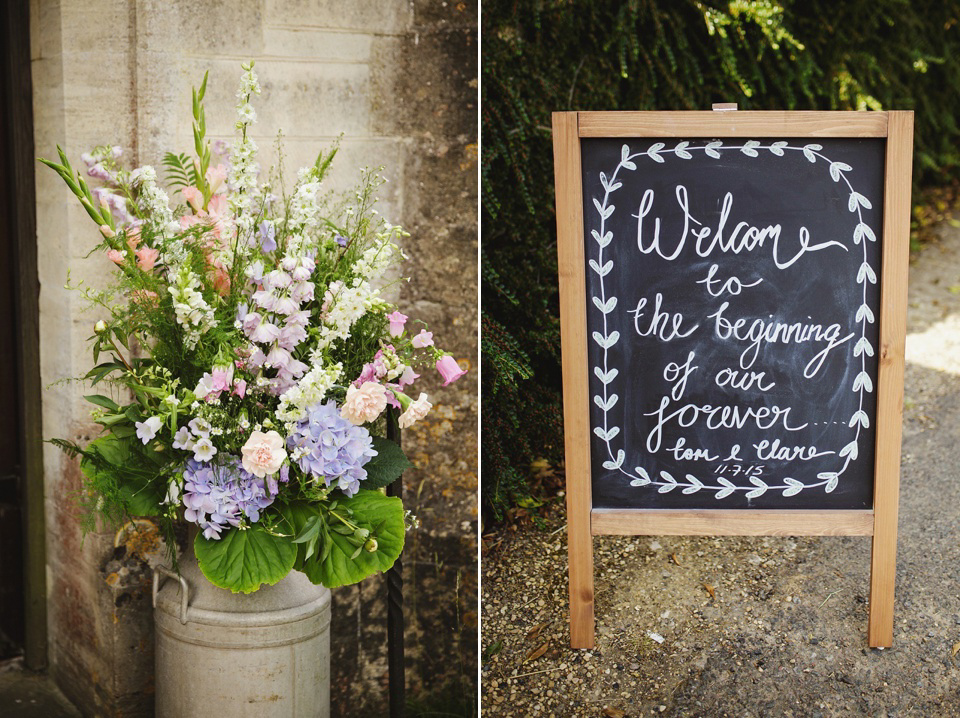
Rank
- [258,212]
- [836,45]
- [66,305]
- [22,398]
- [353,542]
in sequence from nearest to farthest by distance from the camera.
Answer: [353,542], [258,212], [66,305], [22,398], [836,45]

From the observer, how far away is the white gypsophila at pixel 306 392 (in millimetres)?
1742

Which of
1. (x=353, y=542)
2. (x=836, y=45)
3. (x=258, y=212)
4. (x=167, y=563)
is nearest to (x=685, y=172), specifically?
(x=258, y=212)

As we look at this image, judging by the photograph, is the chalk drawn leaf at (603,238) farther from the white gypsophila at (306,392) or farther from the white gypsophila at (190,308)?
the white gypsophila at (190,308)

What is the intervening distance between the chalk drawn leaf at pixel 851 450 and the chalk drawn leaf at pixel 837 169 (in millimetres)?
705

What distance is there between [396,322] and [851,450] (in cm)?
129

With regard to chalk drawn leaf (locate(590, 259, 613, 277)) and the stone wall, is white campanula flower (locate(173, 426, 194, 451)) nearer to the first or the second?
the stone wall

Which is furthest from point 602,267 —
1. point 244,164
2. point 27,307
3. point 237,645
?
point 27,307

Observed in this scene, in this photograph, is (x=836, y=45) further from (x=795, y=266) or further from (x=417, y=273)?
(x=417, y=273)

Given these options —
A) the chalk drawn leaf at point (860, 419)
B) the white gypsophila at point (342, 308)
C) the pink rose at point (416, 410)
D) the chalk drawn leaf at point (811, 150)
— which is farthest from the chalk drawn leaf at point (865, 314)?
Answer: the white gypsophila at point (342, 308)

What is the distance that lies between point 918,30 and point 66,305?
5186 millimetres

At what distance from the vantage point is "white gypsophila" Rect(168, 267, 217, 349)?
66.5 inches

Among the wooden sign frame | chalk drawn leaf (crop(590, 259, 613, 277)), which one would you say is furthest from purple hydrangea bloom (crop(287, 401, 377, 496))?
chalk drawn leaf (crop(590, 259, 613, 277))

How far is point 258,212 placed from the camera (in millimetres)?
2061

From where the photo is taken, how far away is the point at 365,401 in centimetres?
180
